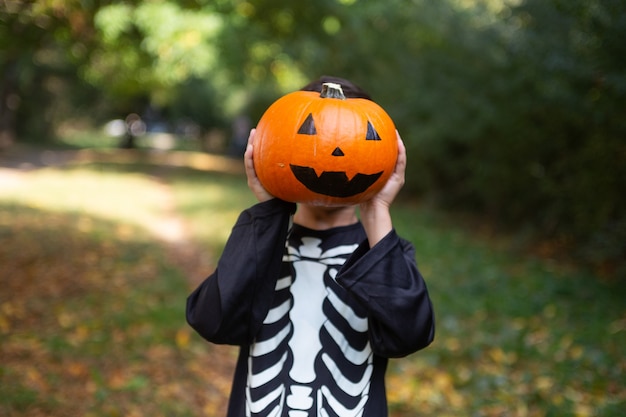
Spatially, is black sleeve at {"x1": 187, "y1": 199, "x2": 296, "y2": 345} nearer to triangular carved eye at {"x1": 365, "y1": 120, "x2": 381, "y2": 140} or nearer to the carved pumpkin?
the carved pumpkin

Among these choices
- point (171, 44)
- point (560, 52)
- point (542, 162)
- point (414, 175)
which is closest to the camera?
point (560, 52)

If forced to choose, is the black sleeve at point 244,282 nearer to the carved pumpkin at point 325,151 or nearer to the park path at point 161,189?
the carved pumpkin at point 325,151

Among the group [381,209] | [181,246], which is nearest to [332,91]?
[381,209]

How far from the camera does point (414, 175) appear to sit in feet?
50.2

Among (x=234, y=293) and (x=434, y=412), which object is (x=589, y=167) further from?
(x=234, y=293)

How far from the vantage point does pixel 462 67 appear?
1126 centimetres

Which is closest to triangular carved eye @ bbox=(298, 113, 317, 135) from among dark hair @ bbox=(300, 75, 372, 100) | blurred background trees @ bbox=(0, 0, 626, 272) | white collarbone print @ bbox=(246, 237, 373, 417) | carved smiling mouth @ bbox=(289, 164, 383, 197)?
carved smiling mouth @ bbox=(289, 164, 383, 197)

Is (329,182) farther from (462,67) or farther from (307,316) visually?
(462,67)

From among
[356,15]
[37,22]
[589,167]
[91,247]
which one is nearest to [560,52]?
[589,167]

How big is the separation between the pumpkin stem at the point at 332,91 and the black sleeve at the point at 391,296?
1.84 ft

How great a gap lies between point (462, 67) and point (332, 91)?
32.5 ft

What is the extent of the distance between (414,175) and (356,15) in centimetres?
741

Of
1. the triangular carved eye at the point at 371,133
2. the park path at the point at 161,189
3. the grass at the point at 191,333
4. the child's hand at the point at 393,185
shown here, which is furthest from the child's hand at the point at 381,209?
the park path at the point at 161,189

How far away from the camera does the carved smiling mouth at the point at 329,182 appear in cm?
198
